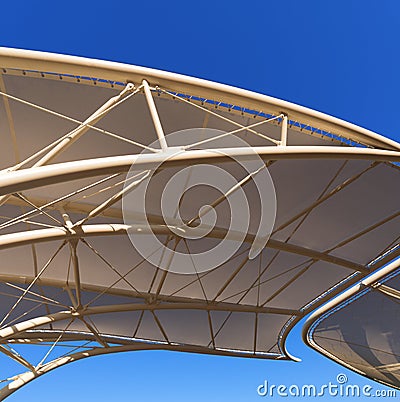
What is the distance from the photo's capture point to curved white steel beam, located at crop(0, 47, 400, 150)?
A: 11883mm

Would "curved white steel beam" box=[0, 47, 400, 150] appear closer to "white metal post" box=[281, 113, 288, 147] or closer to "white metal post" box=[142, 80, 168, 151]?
"white metal post" box=[281, 113, 288, 147]

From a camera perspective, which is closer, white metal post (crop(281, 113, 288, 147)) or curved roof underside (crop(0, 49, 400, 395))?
curved roof underside (crop(0, 49, 400, 395))

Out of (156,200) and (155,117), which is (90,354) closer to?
(156,200)

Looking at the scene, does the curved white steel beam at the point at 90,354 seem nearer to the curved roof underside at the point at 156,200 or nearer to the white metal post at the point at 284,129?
the curved roof underside at the point at 156,200

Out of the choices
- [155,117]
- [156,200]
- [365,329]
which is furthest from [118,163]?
[365,329]

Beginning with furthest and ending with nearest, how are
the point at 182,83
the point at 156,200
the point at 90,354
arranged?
the point at 90,354 < the point at 156,200 < the point at 182,83

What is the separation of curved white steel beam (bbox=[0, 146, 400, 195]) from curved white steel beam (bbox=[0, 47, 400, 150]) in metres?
2.43

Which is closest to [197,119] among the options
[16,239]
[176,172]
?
[176,172]

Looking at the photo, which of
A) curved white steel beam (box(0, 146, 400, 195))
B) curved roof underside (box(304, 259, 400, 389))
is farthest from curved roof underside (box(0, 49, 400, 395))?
curved roof underside (box(304, 259, 400, 389))

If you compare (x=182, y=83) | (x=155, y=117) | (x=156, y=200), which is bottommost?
(x=155, y=117)

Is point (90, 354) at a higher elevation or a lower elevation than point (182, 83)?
higher

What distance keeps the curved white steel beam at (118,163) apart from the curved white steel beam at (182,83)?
95.8 inches

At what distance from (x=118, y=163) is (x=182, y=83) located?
418 cm

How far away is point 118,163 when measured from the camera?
9.88 metres
